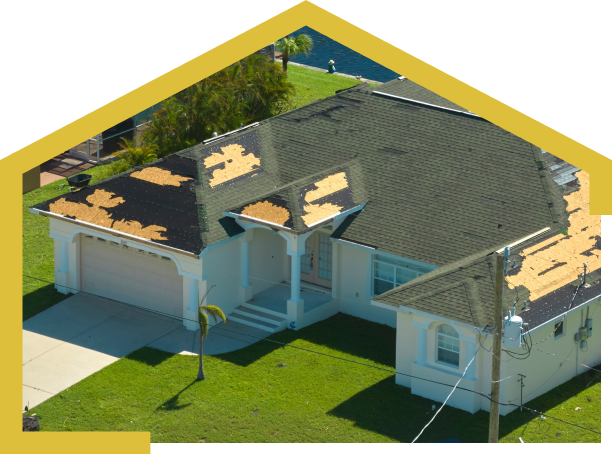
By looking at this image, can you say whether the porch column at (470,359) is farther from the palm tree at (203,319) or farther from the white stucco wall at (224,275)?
the white stucco wall at (224,275)

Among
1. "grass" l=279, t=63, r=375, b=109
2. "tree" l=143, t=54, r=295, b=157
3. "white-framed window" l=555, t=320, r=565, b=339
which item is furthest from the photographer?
"grass" l=279, t=63, r=375, b=109

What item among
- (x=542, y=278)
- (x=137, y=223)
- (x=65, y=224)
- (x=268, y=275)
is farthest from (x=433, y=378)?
(x=65, y=224)

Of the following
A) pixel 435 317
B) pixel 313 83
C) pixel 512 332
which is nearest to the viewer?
pixel 512 332

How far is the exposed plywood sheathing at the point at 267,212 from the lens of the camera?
33.2m

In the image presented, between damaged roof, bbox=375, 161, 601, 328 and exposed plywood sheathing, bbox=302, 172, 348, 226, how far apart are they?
4.46 metres

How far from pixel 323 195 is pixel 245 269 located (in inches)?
138

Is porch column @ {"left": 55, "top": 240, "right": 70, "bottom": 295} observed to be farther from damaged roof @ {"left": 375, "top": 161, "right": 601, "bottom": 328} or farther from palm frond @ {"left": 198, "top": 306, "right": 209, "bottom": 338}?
damaged roof @ {"left": 375, "top": 161, "right": 601, "bottom": 328}

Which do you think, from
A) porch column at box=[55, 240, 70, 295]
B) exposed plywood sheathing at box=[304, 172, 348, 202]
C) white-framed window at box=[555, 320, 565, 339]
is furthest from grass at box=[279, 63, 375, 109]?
white-framed window at box=[555, 320, 565, 339]

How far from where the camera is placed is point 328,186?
3478 centimetres

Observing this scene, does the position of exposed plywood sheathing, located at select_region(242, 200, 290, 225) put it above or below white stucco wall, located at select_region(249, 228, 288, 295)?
above

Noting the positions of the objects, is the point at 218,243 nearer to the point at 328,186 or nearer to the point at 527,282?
the point at 328,186

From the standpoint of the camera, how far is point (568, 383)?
30734 millimetres

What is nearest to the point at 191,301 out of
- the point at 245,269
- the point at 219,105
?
the point at 245,269

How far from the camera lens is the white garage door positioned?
34500 millimetres
